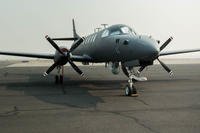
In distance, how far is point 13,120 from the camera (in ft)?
32.8

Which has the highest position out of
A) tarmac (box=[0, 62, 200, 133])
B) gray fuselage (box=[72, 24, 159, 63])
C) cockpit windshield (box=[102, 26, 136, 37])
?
cockpit windshield (box=[102, 26, 136, 37])

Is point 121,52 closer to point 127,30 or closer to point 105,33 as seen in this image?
point 127,30

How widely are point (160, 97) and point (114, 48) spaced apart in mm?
3744

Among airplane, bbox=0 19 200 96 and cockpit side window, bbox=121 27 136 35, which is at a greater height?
cockpit side window, bbox=121 27 136 35

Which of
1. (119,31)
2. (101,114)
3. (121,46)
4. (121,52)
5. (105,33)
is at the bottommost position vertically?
(101,114)

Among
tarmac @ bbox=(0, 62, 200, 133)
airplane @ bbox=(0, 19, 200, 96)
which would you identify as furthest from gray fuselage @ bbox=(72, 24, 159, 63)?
tarmac @ bbox=(0, 62, 200, 133)

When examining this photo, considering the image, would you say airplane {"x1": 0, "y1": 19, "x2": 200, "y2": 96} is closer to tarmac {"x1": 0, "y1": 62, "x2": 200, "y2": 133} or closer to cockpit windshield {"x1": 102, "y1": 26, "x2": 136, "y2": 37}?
cockpit windshield {"x1": 102, "y1": 26, "x2": 136, "y2": 37}

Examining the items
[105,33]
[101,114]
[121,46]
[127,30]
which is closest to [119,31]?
[127,30]

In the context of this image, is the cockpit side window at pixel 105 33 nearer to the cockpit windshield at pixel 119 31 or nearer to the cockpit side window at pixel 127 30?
the cockpit windshield at pixel 119 31

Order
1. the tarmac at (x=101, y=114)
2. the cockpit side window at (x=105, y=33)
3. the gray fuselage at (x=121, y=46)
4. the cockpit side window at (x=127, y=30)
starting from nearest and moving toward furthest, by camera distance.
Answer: the tarmac at (x=101, y=114) < the gray fuselage at (x=121, y=46) < the cockpit side window at (x=127, y=30) < the cockpit side window at (x=105, y=33)

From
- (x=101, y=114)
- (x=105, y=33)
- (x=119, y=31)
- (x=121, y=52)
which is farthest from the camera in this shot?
(x=105, y=33)

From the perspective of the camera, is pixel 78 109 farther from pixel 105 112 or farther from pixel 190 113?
pixel 190 113

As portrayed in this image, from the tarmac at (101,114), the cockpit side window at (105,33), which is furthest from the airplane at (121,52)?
the tarmac at (101,114)

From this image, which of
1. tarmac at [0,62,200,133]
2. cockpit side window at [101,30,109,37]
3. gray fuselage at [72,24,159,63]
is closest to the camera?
tarmac at [0,62,200,133]
